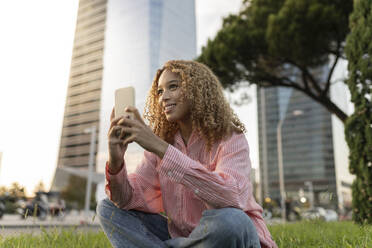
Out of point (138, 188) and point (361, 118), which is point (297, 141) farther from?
point (138, 188)

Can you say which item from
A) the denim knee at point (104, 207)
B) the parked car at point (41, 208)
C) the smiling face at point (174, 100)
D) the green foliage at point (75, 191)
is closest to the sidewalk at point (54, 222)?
the parked car at point (41, 208)

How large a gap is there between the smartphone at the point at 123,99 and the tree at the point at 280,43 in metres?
8.14

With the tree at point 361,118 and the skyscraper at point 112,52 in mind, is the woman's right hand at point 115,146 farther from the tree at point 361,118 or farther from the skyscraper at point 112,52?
the skyscraper at point 112,52

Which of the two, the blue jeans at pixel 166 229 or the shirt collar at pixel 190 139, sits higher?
the shirt collar at pixel 190 139

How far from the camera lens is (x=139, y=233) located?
168 centimetres

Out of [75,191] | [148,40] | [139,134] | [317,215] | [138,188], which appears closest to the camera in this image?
[139,134]

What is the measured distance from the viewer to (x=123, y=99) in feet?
4.85

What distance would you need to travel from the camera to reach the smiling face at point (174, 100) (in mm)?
1867

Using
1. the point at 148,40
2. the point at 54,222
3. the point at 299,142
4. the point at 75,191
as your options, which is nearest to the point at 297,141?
the point at 299,142

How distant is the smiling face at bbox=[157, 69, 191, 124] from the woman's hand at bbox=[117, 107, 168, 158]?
487 millimetres

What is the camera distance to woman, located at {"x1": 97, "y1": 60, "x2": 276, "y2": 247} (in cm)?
140

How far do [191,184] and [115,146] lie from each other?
402 millimetres

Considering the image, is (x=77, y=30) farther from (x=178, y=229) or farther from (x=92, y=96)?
(x=178, y=229)

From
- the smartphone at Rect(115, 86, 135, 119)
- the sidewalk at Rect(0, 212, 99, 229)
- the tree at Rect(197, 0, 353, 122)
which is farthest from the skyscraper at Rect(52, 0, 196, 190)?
the smartphone at Rect(115, 86, 135, 119)
